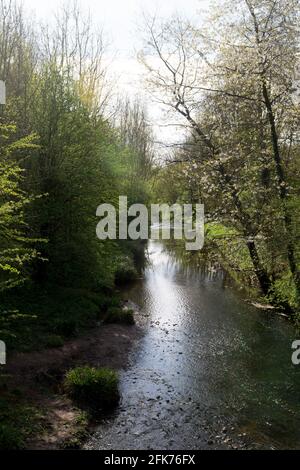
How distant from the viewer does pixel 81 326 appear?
13.3m

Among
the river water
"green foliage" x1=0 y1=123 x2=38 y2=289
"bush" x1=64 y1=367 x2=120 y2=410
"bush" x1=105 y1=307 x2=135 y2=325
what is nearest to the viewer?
the river water

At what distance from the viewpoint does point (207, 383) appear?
10.2 meters

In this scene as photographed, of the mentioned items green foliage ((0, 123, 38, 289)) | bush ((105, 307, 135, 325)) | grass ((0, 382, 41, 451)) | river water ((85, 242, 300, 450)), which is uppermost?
green foliage ((0, 123, 38, 289))

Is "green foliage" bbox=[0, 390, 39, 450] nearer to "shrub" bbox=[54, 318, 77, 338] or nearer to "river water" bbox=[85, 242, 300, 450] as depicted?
"river water" bbox=[85, 242, 300, 450]

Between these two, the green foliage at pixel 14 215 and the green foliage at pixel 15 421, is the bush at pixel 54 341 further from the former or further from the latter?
the green foliage at pixel 15 421

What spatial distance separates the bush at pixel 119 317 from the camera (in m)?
14.4

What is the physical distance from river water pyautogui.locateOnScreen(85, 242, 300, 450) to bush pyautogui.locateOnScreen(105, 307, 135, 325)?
2.18 feet

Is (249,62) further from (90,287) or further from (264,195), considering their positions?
(90,287)

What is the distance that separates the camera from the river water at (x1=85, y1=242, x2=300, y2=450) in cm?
789

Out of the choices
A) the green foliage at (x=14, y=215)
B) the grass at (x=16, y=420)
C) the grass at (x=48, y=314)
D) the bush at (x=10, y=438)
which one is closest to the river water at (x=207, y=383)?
the grass at (x=16, y=420)

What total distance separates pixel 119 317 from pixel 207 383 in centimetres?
496

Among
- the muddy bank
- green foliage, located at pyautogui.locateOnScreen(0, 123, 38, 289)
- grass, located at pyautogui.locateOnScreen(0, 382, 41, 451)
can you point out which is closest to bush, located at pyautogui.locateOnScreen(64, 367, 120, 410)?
the muddy bank

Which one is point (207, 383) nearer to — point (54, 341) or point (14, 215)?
point (54, 341)

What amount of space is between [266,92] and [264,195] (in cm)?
391
